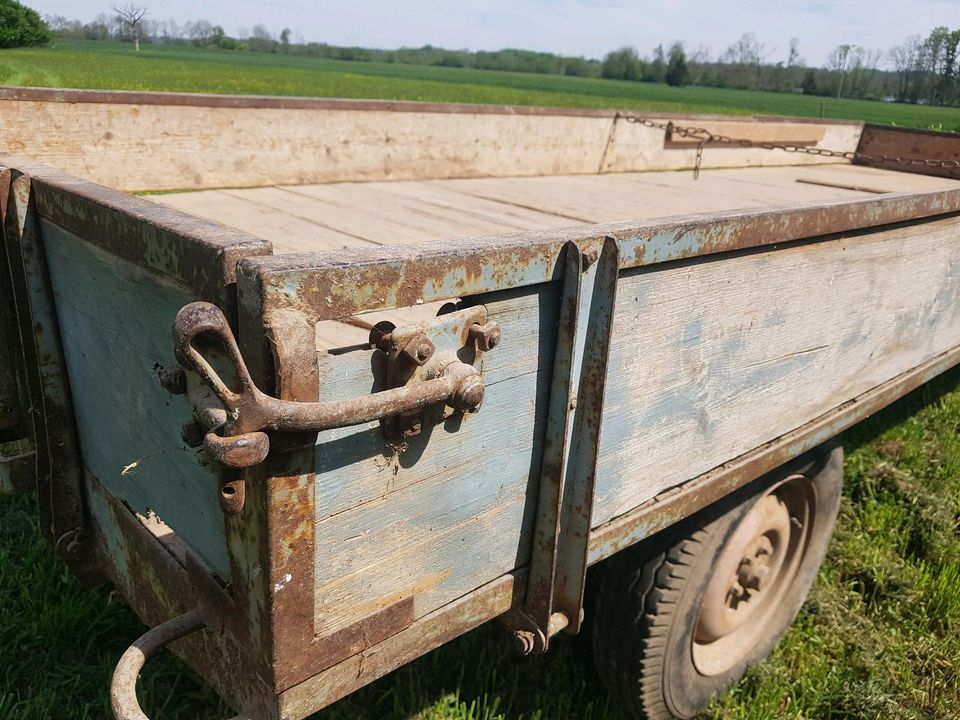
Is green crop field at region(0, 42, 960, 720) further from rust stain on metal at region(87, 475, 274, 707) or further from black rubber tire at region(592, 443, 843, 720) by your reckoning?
rust stain on metal at region(87, 475, 274, 707)

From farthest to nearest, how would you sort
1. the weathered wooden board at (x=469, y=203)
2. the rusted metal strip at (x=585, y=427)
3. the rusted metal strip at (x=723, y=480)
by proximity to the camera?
the weathered wooden board at (x=469, y=203) < the rusted metal strip at (x=723, y=480) < the rusted metal strip at (x=585, y=427)

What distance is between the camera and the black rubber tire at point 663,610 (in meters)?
1.98

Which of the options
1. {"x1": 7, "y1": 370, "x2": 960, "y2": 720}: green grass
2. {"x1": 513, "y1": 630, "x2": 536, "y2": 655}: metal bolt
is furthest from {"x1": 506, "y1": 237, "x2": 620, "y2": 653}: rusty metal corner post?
{"x1": 7, "y1": 370, "x2": 960, "y2": 720}: green grass

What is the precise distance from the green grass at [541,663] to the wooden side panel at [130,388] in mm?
1004

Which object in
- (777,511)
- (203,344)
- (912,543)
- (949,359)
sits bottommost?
(912,543)

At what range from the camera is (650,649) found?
6.68 ft

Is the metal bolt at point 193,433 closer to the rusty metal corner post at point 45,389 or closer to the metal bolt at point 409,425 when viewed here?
the metal bolt at point 409,425

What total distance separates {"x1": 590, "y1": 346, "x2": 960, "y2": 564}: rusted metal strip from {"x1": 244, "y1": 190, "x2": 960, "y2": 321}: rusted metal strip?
21.2 inches

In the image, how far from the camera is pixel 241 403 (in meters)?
0.91

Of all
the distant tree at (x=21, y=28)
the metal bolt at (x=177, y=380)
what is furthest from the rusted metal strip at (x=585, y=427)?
the distant tree at (x=21, y=28)

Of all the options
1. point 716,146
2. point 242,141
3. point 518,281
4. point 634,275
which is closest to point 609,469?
point 634,275

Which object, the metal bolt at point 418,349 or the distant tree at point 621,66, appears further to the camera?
the distant tree at point 621,66

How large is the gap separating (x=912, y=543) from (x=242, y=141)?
10.6 ft

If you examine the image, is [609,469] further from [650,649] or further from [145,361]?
[145,361]
